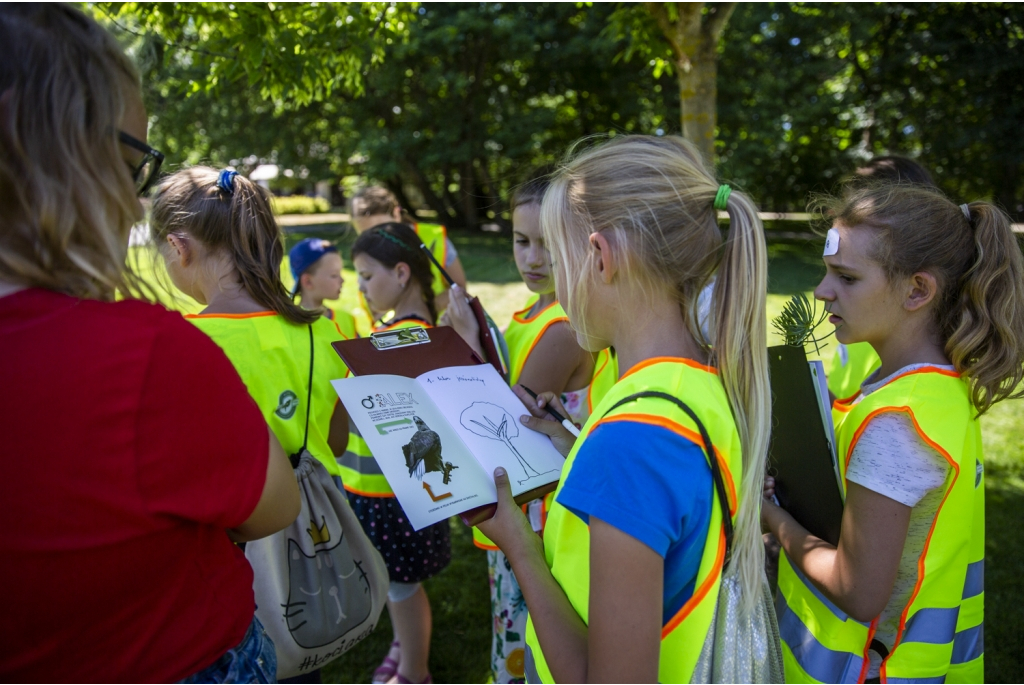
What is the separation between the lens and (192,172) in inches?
86.0

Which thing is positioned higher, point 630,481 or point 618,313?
→ point 618,313

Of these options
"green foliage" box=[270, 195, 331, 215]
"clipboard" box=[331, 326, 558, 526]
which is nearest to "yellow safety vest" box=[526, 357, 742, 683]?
"clipboard" box=[331, 326, 558, 526]

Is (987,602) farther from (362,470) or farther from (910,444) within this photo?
(362,470)

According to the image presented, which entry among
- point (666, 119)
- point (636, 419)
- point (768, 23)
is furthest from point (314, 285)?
point (768, 23)

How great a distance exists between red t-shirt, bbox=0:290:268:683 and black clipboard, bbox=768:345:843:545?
4.26 feet

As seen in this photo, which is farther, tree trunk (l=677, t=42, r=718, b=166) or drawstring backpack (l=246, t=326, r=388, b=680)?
tree trunk (l=677, t=42, r=718, b=166)

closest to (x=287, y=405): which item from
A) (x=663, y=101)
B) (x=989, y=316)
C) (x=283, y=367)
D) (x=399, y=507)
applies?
(x=283, y=367)

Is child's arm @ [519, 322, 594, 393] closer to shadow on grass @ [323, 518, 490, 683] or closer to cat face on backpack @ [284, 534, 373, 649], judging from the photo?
cat face on backpack @ [284, 534, 373, 649]

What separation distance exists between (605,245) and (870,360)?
1742 millimetres

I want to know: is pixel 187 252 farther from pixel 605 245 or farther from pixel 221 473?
pixel 605 245

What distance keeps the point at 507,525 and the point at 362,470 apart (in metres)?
1.55

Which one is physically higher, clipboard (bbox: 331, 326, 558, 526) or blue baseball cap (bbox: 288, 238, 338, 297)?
clipboard (bbox: 331, 326, 558, 526)

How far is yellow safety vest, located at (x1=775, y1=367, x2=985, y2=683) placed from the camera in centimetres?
159

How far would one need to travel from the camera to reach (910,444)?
1.55 metres
